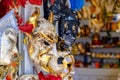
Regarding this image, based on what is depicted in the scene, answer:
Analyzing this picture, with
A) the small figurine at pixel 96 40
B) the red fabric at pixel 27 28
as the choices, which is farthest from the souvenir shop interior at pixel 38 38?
the small figurine at pixel 96 40

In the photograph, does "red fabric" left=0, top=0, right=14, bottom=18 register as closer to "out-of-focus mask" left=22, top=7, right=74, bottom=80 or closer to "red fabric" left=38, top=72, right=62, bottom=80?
"out-of-focus mask" left=22, top=7, right=74, bottom=80

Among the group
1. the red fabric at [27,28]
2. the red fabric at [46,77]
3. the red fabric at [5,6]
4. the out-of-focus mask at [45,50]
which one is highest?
the red fabric at [5,6]

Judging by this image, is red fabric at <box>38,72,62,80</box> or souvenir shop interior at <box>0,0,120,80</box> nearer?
souvenir shop interior at <box>0,0,120,80</box>

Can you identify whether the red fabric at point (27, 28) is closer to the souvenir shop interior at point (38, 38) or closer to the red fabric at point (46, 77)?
the souvenir shop interior at point (38, 38)

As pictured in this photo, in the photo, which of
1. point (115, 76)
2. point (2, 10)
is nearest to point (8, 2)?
point (2, 10)

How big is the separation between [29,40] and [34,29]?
0.05 m

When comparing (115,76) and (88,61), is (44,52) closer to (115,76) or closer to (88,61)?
(115,76)

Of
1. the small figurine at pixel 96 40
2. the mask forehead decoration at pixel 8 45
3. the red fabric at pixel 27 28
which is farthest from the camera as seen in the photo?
the small figurine at pixel 96 40

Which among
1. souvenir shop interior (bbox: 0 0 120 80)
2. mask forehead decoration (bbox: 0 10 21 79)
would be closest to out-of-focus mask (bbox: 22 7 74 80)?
souvenir shop interior (bbox: 0 0 120 80)

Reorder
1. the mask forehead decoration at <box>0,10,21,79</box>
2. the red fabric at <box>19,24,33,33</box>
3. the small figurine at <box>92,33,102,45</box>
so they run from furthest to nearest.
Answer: the small figurine at <box>92,33,102,45</box> → the red fabric at <box>19,24,33,33</box> → the mask forehead decoration at <box>0,10,21,79</box>

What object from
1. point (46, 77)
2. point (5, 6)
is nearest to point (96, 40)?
point (46, 77)

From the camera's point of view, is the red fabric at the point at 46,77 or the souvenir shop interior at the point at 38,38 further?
the red fabric at the point at 46,77

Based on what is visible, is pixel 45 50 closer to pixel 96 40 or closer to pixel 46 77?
pixel 46 77

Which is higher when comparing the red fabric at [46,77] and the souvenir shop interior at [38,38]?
the souvenir shop interior at [38,38]
